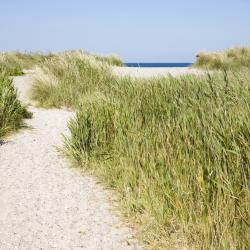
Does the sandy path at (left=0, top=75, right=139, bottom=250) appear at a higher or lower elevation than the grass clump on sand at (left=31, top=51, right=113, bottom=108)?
lower

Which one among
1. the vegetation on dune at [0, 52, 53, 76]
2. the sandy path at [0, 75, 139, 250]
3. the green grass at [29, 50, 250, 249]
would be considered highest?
the vegetation on dune at [0, 52, 53, 76]

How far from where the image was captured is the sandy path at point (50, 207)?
3986mm

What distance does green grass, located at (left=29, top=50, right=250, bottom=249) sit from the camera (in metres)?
3.29

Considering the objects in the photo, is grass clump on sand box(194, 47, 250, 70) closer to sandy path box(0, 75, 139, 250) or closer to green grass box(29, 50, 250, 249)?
green grass box(29, 50, 250, 249)

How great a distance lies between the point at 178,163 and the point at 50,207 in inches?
62.1

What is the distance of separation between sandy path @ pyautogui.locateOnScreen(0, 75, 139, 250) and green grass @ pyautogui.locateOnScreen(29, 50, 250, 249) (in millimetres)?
239

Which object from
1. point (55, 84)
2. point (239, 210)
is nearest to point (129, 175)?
point (239, 210)

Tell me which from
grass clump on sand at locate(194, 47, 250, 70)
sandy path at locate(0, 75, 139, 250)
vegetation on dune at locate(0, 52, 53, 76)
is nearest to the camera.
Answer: sandy path at locate(0, 75, 139, 250)

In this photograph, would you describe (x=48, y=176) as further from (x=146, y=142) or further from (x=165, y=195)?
(x=165, y=195)

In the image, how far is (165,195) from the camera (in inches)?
160

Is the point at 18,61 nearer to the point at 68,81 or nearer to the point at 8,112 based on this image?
the point at 68,81

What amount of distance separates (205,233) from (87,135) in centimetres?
338

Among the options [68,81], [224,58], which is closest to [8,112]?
[68,81]

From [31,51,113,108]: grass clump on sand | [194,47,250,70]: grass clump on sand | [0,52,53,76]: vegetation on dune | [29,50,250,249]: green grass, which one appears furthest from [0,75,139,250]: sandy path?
[194,47,250,70]: grass clump on sand
